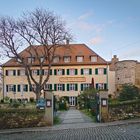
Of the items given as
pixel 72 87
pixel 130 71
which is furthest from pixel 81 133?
pixel 72 87

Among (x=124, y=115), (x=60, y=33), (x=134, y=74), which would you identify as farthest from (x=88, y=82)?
(x=124, y=115)

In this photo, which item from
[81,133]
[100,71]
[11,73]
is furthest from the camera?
[11,73]

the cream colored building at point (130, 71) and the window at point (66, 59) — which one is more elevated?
the window at point (66, 59)

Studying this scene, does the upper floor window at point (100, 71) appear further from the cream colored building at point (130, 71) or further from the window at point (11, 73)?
the window at point (11, 73)

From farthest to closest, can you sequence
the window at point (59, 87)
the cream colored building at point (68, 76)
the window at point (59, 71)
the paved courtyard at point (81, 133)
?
the window at point (59, 71) < the window at point (59, 87) < the cream colored building at point (68, 76) < the paved courtyard at point (81, 133)

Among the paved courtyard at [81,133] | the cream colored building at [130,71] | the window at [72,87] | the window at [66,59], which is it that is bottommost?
the paved courtyard at [81,133]

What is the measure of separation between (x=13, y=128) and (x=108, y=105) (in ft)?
20.8

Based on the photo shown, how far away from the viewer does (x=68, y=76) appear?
6925 centimetres

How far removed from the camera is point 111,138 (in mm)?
14461

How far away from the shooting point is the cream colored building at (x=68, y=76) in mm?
68812

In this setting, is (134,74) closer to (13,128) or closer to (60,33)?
(60,33)

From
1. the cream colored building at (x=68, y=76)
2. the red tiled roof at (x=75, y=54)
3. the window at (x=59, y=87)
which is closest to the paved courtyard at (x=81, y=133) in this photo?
the cream colored building at (x=68, y=76)

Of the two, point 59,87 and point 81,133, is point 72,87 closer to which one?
point 59,87

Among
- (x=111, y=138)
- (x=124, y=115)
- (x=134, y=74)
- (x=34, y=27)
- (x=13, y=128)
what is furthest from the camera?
(x=134, y=74)
